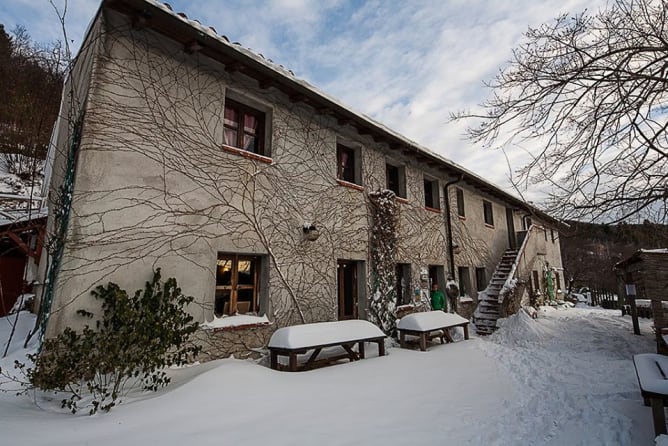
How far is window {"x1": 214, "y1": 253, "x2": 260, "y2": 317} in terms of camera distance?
6.16 metres

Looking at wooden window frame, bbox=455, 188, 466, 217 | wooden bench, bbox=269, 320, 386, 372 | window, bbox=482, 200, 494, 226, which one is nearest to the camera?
wooden bench, bbox=269, 320, 386, 372

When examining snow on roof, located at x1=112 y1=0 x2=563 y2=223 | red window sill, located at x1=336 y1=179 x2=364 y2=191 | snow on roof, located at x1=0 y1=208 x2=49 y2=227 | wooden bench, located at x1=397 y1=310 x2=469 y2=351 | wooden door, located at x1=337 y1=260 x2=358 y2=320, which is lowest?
wooden bench, located at x1=397 y1=310 x2=469 y2=351

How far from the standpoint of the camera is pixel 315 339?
5582 mm

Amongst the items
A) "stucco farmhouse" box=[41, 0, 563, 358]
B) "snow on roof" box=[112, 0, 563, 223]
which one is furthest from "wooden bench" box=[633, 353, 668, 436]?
"snow on roof" box=[112, 0, 563, 223]

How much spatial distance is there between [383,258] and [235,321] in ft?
14.6

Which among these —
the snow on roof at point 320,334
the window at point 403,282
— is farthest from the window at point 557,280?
the snow on roof at point 320,334

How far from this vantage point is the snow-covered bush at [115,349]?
3.56 meters

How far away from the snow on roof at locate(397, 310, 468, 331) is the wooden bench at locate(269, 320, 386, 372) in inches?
47.8

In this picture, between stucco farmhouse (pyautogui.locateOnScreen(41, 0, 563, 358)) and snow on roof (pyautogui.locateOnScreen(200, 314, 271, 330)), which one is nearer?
stucco farmhouse (pyautogui.locateOnScreen(41, 0, 563, 358))

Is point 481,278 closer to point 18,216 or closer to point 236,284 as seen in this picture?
point 236,284

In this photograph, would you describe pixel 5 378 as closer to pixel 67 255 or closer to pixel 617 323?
pixel 67 255

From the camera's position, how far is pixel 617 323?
492 inches

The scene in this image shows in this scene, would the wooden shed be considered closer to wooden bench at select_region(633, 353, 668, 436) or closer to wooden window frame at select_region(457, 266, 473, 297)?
wooden window frame at select_region(457, 266, 473, 297)

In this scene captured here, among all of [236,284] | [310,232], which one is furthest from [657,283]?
[236,284]
